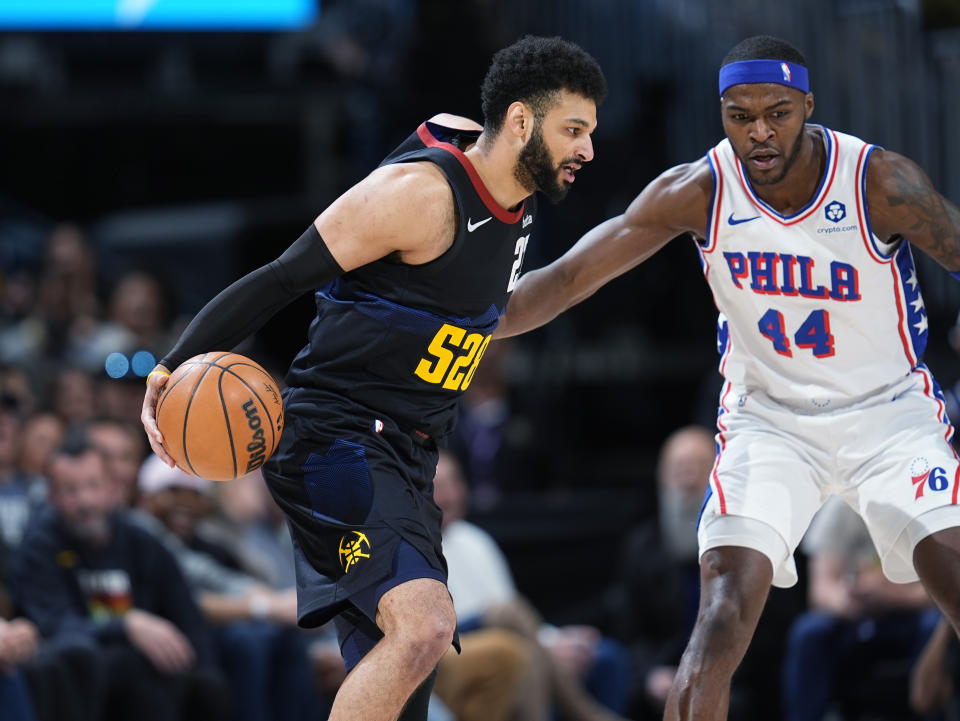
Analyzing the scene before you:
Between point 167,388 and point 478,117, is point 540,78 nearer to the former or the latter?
point 167,388

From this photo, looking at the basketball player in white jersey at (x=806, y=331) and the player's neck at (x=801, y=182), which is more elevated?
the player's neck at (x=801, y=182)

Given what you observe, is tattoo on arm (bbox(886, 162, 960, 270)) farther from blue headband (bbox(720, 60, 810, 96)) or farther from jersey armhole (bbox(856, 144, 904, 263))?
blue headband (bbox(720, 60, 810, 96))

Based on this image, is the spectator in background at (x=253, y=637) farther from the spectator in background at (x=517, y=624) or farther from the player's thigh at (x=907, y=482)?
the player's thigh at (x=907, y=482)

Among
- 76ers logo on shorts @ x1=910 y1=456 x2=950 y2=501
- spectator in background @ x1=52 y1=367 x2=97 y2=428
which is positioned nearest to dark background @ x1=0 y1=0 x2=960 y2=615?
spectator in background @ x1=52 y1=367 x2=97 y2=428

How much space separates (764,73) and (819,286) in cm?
68

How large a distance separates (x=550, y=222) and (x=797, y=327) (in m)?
5.94

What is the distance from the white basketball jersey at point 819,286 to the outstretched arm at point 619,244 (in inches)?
2.8

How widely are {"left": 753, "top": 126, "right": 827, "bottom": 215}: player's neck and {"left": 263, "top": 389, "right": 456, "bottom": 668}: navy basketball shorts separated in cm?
137

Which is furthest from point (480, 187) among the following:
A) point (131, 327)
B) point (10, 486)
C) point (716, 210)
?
point (131, 327)

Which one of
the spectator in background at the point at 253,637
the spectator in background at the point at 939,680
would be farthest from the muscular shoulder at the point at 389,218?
the spectator in background at the point at 939,680

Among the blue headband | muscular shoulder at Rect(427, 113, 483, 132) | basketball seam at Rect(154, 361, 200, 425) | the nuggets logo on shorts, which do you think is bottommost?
the nuggets logo on shorts

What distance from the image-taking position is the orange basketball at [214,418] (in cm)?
393

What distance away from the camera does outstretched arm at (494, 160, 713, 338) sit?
4391mm

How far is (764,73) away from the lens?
414 cm
